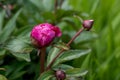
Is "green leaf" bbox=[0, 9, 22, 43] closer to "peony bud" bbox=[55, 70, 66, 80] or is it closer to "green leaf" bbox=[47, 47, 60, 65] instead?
"green leaf" bbox=[47, 47, 60, 65]

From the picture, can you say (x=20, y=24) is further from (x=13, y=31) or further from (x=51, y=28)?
(x=51, y=28)

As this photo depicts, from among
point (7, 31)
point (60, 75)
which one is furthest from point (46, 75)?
point (7, 31)

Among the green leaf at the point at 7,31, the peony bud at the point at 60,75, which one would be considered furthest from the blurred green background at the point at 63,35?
the peony bud at the point at 60,75

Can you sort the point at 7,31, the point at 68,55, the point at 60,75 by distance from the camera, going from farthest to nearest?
the point at 7,31 < the point at 68,55 < the point at 60,75

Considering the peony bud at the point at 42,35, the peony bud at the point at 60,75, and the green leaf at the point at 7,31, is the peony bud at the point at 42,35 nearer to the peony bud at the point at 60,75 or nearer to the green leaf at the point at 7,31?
the peony bud at the point at 60,75

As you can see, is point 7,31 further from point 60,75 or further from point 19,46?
point 60,75
